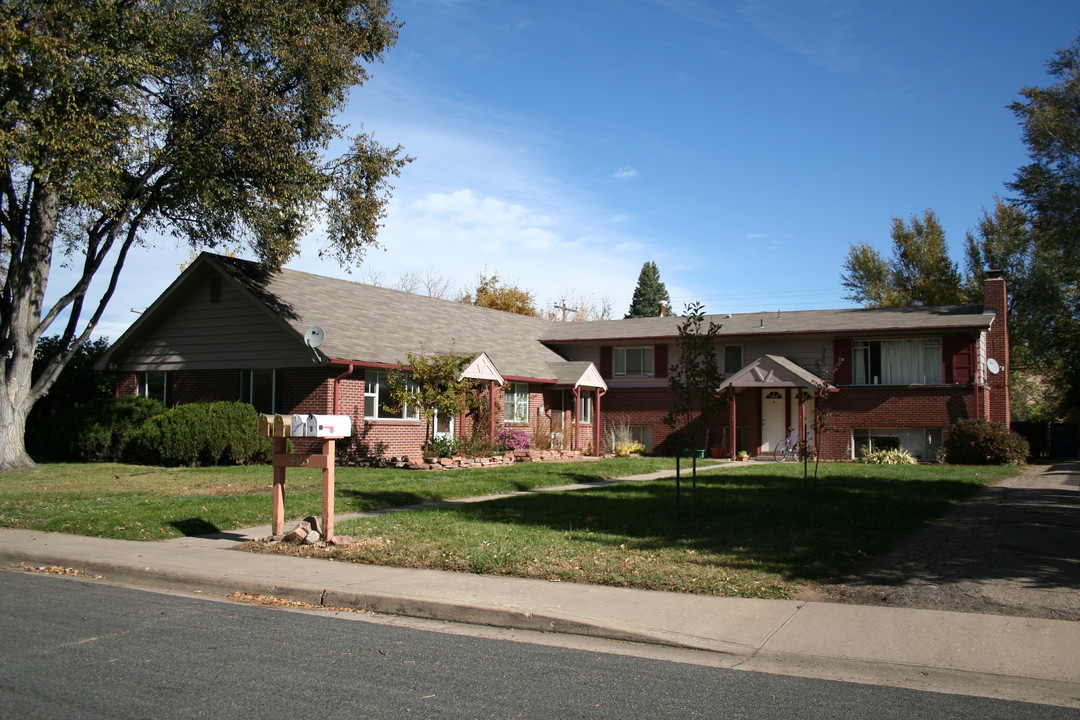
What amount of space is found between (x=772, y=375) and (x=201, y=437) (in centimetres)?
1721

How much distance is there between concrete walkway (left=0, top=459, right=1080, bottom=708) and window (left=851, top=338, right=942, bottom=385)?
2254 cm

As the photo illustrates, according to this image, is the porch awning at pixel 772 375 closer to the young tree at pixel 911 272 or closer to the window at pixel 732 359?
the window at pixel 732 359

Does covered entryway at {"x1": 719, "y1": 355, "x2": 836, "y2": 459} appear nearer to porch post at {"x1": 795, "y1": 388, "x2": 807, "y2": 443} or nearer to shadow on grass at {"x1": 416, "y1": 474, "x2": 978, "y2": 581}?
porch post at {"x1": 795, "y1": 388, "x2": 807, "y2": 443}

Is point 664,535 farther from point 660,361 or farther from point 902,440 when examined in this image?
point 660,361

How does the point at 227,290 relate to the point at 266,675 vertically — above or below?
above

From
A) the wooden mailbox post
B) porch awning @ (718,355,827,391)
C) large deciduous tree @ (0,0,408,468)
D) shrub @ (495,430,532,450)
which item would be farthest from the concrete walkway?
porch awning @ (718,355,827,391)

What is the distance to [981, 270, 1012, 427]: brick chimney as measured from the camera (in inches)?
1101

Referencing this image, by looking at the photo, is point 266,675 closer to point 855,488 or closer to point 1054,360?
point 855,488

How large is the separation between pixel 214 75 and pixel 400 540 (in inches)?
504

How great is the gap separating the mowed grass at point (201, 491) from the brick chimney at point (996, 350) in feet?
41.3

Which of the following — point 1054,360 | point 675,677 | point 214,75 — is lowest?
point 675,677

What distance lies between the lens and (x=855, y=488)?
16.9m

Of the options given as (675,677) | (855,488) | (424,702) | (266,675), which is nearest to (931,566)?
(675,677)

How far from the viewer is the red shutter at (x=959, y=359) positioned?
27.2m
